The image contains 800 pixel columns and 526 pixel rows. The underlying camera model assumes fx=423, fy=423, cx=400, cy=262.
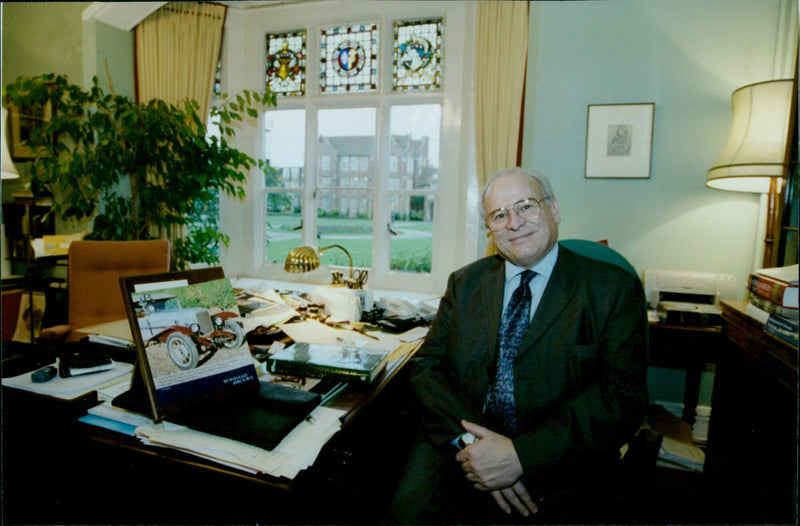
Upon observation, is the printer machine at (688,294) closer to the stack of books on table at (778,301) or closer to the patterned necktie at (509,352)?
the stack of books on table at (778,301)

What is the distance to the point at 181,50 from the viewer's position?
133 inches

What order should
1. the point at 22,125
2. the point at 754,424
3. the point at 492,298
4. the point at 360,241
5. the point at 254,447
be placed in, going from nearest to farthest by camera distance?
the point at 254,447 → the point at 492,298 → the point at 754,424 → the point at 360,241 → the point at 22,125

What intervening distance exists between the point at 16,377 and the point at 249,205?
2.49m

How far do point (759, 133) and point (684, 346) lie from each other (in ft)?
3.51

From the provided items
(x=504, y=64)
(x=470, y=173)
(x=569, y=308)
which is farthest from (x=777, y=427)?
(x=504, y=64)

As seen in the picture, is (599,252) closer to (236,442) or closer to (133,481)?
(236,442)

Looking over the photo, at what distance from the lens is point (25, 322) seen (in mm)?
3494

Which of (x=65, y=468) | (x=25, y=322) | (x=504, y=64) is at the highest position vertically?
(x=504, y=64)

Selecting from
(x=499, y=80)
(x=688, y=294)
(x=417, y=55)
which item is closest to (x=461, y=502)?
(x=688, y=294)

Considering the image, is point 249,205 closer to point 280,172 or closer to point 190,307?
point 280,172

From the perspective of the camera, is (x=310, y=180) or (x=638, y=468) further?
(x=310, y=180)

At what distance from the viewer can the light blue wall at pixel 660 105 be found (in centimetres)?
234

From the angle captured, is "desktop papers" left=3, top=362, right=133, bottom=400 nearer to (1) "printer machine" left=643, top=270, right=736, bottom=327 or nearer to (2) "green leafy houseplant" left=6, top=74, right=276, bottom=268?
(2) "green leafy houseplant" left=6, top=74, right=276, bottom=268

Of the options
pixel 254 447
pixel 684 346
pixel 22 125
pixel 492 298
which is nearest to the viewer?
pixel 254 447
